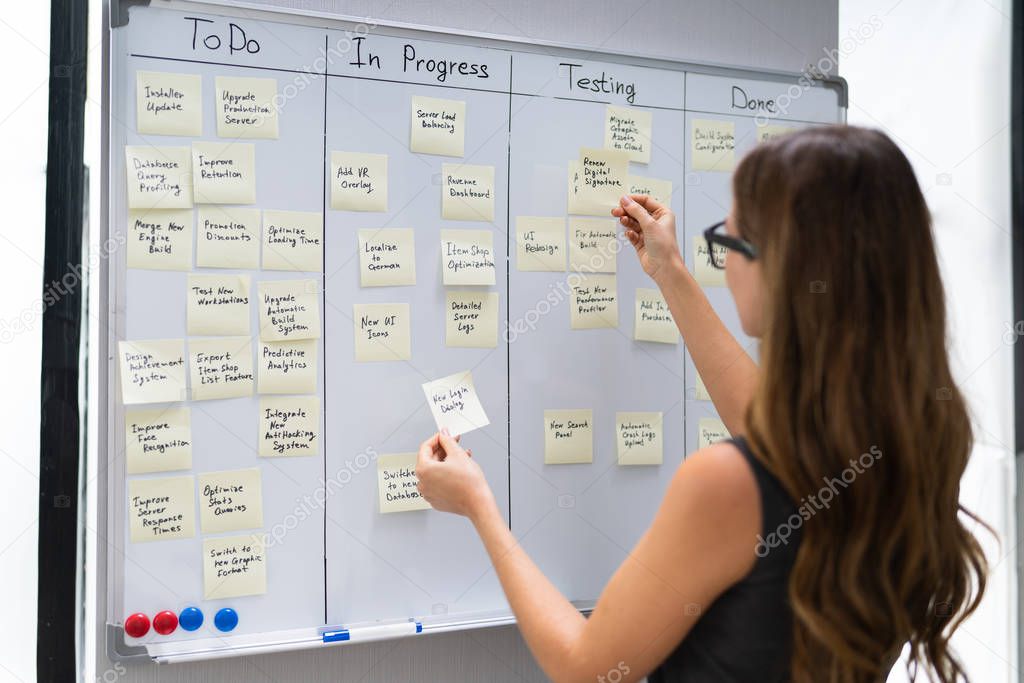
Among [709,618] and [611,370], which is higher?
[611,370]

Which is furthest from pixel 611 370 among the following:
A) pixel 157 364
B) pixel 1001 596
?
pixel 1001 596

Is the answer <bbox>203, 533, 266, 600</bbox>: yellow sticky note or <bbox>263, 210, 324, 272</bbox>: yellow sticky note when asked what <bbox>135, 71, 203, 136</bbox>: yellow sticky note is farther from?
<bbox>203, 533, 266, 600</bbox>: yellow sticky note

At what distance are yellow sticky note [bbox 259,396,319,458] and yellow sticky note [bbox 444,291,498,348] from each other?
25 centimetres

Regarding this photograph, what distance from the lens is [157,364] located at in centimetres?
116

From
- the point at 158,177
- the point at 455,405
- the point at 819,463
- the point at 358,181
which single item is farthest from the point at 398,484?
the point at 819,463

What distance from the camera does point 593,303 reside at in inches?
54.1

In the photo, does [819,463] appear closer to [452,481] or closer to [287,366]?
[452,481]

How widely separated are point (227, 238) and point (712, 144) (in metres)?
0.87

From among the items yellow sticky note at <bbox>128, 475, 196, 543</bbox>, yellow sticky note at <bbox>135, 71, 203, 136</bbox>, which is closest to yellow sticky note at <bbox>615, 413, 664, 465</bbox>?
yellow sticky note at <bbox>128, 475, 196, 543</bbox>

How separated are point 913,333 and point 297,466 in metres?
0.87

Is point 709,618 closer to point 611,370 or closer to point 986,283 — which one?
point 611,370

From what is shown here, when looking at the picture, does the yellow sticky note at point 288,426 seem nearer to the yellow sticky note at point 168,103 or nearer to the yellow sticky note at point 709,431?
the yellow sticky note at point 168,103

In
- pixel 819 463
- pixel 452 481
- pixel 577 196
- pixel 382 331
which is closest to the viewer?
pixel 819 463

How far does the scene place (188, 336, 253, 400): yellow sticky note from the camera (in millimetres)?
1174
